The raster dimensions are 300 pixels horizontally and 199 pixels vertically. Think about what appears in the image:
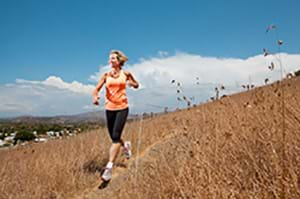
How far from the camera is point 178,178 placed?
3232mm

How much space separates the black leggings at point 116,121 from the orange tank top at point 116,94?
0.08 meters

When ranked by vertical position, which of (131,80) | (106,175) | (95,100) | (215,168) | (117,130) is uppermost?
(131,80)

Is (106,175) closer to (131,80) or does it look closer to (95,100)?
(95,100)

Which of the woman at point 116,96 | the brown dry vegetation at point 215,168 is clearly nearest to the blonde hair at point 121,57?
the woman at point 116,96

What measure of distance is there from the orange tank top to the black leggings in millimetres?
79

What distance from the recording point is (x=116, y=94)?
19.8 feet

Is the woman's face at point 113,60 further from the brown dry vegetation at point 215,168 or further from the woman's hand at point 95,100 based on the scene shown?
the brown dry vegetation at point 215,168

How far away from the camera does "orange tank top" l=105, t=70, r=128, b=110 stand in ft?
19.7

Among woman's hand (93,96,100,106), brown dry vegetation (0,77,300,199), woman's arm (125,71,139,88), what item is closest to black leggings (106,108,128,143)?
woman's hand (93,96,100,106)

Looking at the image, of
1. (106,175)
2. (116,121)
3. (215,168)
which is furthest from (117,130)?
(215,168)

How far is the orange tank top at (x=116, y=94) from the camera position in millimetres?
6000

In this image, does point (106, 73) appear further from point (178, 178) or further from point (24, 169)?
point (178, 178)

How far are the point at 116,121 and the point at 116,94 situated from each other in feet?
1.42

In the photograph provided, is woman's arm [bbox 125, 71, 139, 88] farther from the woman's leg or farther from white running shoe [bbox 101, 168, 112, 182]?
white running shoe [bbox 101, 168, 112, 182]
